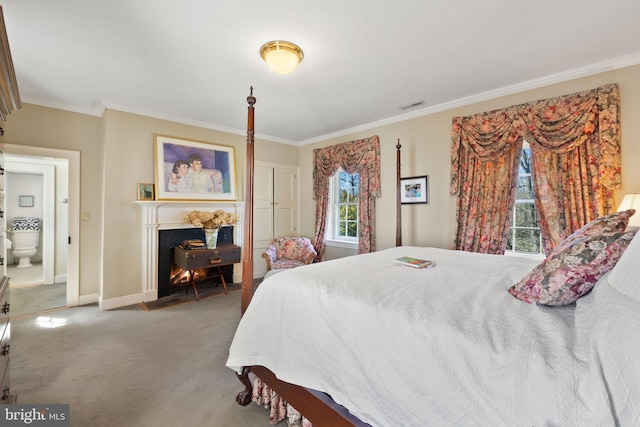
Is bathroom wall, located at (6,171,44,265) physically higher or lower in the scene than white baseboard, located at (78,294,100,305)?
higher

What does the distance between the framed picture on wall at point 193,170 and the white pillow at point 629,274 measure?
4.17 m

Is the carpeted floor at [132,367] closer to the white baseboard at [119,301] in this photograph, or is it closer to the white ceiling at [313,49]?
the white baseboard at [119,301]

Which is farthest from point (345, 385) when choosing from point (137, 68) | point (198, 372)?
point (137, 68)

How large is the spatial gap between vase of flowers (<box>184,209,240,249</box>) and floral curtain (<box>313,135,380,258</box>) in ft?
5.18

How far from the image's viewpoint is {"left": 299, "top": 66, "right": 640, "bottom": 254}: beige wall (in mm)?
2338

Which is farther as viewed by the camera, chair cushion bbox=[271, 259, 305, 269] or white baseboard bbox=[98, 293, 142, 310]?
chair cushion bbox=[271, 259, 305, 269]

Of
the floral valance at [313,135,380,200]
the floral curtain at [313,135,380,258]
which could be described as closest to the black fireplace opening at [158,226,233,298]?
the floral curtain at [313,135,380,258]

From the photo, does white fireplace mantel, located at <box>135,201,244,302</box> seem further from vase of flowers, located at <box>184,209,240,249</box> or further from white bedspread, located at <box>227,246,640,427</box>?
white bedspread, located at <box>227,246,640,427</box>

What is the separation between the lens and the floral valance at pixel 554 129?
7.70 ft

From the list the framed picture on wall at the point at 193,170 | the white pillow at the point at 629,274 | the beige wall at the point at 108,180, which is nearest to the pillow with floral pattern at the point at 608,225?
the white pillow at the point at 629,274

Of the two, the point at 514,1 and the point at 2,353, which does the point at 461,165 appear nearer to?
the point at 514,1

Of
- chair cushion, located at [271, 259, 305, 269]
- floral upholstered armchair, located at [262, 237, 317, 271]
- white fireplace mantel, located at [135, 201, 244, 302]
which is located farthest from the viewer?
floral upholstered armchair, located at [262, 237, 317, 271]

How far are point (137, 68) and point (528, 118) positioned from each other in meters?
3.76

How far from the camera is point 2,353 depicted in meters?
1.36
